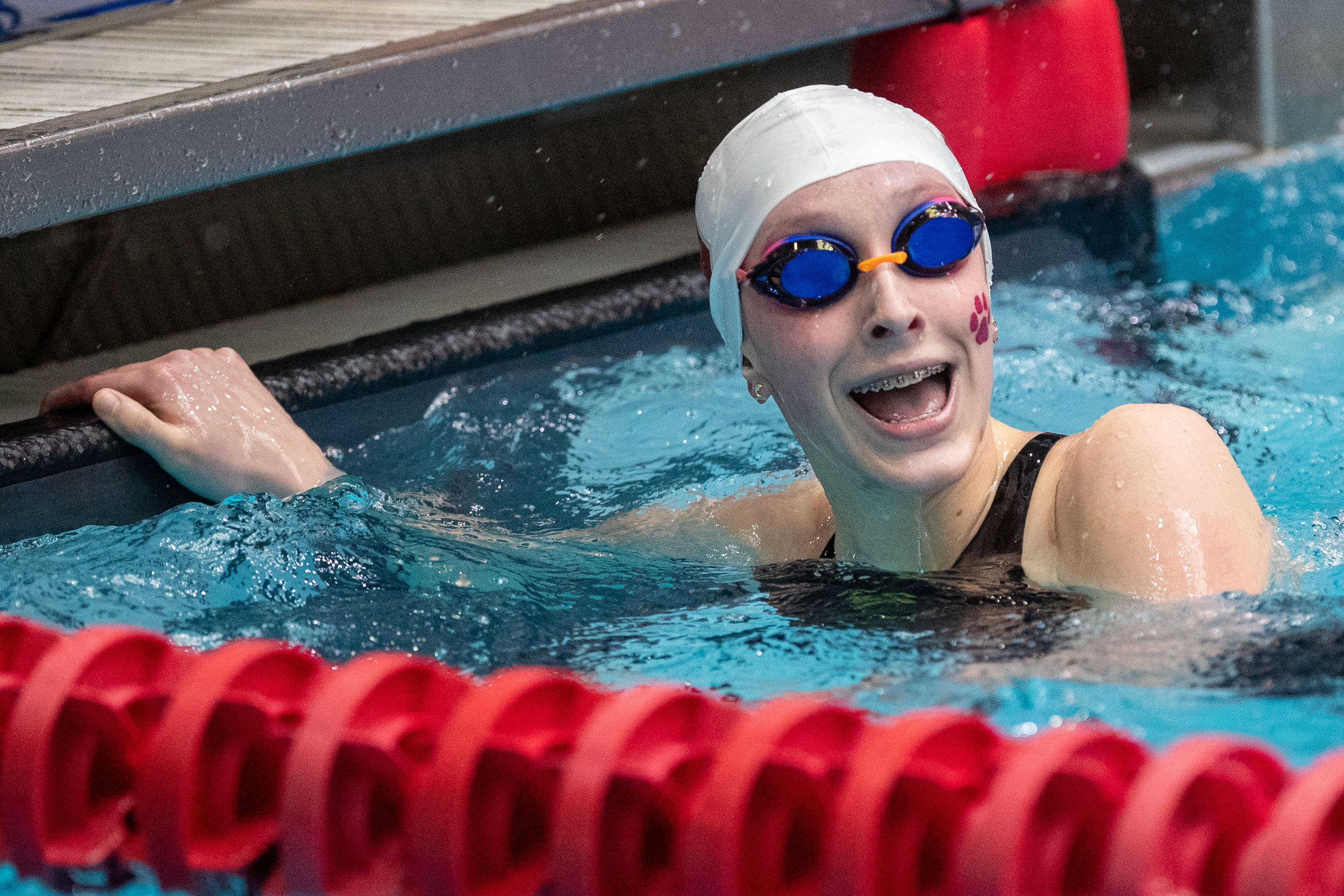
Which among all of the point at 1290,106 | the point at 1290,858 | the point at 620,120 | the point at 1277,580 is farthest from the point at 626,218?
the point at 1290,858

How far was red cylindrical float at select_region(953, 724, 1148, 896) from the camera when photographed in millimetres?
1067

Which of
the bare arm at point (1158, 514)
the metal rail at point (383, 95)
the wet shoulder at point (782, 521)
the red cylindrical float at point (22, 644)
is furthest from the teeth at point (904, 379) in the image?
the metal rail at point (383, 95)

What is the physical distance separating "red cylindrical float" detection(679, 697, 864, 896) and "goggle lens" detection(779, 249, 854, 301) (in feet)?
2.19

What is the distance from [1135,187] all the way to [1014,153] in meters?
0.36

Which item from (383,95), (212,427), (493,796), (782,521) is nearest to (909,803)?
(493,796)

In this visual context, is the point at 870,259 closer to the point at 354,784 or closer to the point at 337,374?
the point at 354,784

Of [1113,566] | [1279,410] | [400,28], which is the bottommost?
[1279,410]

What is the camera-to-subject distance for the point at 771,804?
121cm

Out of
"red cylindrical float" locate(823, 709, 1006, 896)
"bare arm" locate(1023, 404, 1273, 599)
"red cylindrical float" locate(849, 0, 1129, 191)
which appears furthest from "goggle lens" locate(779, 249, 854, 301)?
"red cylindrical float" locate(849, 0, 1129, 191)

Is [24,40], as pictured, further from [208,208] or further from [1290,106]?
[1290,106]

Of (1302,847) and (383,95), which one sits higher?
(383,95)

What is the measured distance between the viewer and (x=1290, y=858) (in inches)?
39.4

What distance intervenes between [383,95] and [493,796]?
225 cm

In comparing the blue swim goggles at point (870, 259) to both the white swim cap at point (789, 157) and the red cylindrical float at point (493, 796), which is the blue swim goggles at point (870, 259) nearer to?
the white swim cap at point (789, 157)
